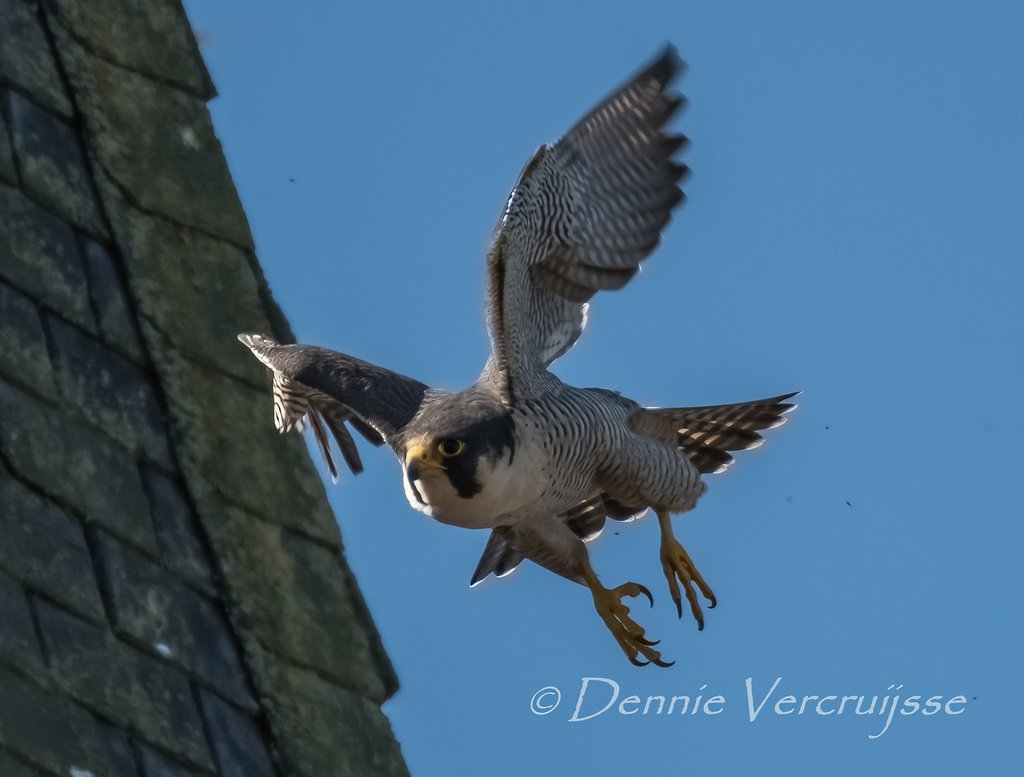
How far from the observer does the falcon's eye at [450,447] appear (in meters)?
6.04

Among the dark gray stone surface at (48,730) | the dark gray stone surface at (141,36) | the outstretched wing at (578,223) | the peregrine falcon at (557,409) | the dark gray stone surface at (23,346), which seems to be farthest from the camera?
the outstretched wing at (578,223)

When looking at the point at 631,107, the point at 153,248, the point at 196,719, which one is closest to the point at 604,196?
the point at 631,107

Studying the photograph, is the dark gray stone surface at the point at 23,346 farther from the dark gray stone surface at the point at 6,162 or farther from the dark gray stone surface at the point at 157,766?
the dark gray stone surface at the point at 157,766

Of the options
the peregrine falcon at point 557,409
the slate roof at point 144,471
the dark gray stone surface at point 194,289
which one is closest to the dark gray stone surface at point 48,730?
the slate roof at point 144,471

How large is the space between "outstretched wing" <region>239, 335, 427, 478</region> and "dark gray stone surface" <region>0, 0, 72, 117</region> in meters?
0.92

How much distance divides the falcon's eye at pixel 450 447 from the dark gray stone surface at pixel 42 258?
4.29ft

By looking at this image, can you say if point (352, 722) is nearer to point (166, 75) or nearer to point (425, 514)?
point (425, 514)

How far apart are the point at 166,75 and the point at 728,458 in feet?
9.32

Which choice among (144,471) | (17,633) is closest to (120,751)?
(17,633)

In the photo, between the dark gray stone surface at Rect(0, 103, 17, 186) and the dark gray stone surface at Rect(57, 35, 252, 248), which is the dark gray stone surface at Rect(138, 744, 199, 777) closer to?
the dark gray stone surface at Rect(0, 103, 17, 186)

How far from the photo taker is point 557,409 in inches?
260

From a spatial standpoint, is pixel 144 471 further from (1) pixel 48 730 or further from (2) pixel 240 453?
(1) pixel 48 730

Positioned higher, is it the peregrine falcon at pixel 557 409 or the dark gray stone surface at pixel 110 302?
the peregrine falcon at pixel 557 409

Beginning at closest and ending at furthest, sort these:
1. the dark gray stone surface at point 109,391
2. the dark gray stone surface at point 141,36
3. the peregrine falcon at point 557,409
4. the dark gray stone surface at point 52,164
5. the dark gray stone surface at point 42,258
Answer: the dark gray stone surface at point 109,391, the dark gray stone surface at point 42,258, the dark gray stone surface at point 52,164, the dark gray stone surface at point 141,36, the peregrine falcon at point 557,409
